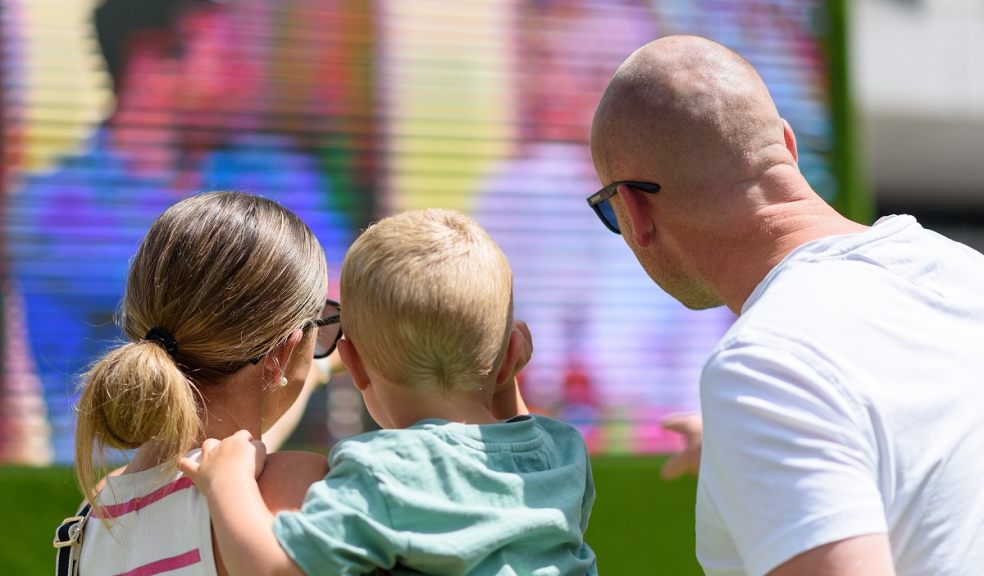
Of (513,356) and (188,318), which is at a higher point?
(188,318)

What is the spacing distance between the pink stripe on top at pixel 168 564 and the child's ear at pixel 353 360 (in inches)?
14.4

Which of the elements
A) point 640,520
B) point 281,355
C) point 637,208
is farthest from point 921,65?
point 281,355

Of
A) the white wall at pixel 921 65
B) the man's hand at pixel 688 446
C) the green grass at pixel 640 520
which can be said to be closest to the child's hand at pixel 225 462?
the man's hand at pixel 688 446

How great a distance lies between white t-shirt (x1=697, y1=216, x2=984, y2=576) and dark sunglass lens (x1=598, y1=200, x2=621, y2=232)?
22.1 inches

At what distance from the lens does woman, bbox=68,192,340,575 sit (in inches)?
66.4

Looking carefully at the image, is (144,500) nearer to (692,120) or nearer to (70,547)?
(70,547)

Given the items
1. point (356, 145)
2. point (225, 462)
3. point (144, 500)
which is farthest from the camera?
point (356, 145)

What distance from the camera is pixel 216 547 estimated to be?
1.62 m

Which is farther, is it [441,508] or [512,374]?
[512,374]

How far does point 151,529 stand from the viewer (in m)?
1.71

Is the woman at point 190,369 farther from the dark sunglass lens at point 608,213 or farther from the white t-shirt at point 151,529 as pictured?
the dark sunglass lens at point 608,213

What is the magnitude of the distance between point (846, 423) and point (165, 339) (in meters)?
1.07

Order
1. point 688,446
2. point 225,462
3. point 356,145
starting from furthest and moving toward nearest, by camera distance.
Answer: point 356,145
point 688,446
point 225,462

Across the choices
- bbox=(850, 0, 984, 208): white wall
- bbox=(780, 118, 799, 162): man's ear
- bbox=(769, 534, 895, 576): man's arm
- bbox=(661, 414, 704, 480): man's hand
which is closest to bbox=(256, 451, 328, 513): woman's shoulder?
bbox=(769, 534, 895, 576): man's arm
